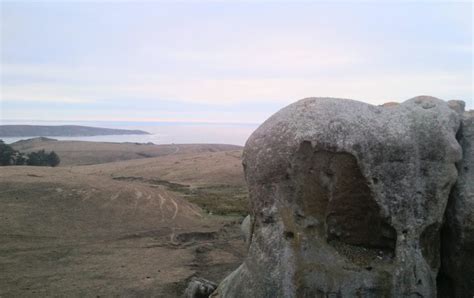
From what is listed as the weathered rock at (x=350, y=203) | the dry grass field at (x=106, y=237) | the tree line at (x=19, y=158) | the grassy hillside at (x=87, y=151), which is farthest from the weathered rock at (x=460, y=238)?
the grassy hillside at (x=87, y=151)

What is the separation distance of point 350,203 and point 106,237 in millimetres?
15694

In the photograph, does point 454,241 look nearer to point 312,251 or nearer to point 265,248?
point 312,251

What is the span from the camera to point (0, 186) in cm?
2931

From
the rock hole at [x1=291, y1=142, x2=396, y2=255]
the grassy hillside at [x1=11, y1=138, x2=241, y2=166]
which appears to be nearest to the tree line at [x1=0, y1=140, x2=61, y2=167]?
the grassy hillside at [x1=11, y1=138, x2=241, y2=166]

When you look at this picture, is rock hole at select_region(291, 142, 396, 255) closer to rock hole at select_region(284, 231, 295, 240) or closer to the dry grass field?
rock hole at select_region(284, 231, 295, 240)

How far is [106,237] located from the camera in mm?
24109

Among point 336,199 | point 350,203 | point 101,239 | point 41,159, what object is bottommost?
point 101,239

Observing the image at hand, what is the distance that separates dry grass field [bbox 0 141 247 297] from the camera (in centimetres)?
→ 1716

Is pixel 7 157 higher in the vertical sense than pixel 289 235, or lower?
lower

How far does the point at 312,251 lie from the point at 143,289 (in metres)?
7.26

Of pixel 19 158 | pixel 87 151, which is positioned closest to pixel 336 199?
pixel 19 158

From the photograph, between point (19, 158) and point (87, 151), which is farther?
point (87, 151)

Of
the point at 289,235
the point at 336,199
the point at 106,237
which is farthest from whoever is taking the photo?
the point at 106,237

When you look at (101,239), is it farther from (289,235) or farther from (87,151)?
(87,151)
